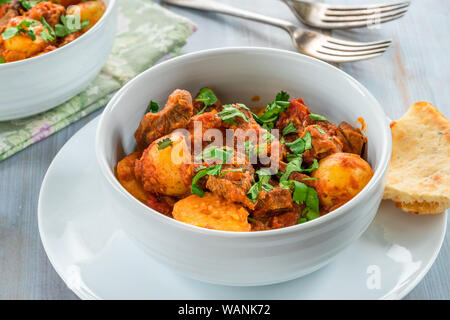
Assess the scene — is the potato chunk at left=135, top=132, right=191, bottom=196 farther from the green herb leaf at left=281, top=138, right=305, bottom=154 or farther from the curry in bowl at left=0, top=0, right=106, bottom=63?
the curry in bowl at left=0, top=0, right=106, bottom=63

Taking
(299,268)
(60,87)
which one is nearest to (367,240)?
(299,268)

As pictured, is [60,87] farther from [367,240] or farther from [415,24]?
[415,24]

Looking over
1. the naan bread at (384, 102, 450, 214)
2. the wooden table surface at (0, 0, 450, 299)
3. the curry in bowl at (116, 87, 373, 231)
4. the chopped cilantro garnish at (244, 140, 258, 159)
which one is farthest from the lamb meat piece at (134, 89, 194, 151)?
the naan bread at (384, 102, 450, 214)

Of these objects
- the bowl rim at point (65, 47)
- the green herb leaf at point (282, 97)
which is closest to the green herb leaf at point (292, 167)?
the green herb leaf at point (282, 97)

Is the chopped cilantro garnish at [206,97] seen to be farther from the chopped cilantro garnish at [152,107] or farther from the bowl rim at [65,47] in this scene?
the bowl rim at [65,47]

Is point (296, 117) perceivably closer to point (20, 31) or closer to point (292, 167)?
point (292, 167)

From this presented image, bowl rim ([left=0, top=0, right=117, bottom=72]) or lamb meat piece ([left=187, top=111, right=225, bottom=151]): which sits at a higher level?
lamb meat piece ([left=187, top=111, right=225, bottom=151])
